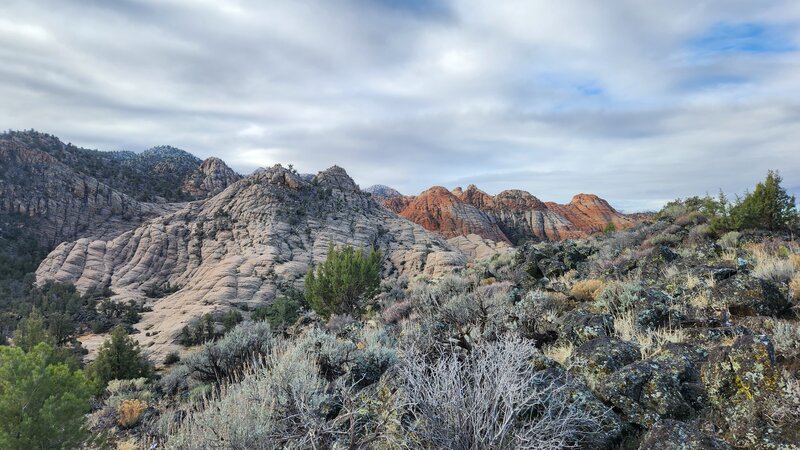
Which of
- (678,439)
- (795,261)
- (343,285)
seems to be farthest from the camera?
(343,285)

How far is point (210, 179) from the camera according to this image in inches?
4200

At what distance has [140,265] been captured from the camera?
174ft

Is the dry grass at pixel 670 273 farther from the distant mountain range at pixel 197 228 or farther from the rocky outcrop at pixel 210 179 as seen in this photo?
the rocky outcrop at pixel 210 179

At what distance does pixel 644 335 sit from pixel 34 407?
9.67 m

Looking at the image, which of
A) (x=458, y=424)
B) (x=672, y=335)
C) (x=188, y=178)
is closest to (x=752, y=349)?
(x=672, y=335)

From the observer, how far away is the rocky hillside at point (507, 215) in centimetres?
9656

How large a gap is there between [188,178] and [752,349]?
393 ft

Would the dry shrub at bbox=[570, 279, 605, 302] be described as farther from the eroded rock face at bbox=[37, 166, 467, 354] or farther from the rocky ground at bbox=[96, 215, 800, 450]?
the eroded rock face at bbox=[37, 166, 467, 354]

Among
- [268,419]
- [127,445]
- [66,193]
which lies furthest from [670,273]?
[66,193]

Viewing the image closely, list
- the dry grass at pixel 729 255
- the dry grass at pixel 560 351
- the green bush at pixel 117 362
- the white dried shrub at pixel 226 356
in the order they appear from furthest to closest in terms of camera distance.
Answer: the green bush at pixel 117 362 → the white dried shrub at pixel 226 356 → the dry grass at pixel 729 255 → the dry grass at pixel 560 351

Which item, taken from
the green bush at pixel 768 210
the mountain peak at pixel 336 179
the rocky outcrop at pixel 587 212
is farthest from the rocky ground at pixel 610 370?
the rocky outcrop at pixel 587 212

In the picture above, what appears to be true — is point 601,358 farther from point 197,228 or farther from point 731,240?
point 197,228

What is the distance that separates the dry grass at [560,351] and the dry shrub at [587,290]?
12.2 feet

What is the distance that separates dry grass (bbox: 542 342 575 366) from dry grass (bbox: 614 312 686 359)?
68cm
